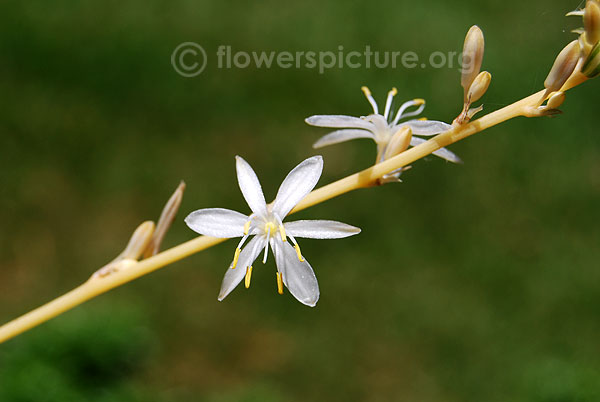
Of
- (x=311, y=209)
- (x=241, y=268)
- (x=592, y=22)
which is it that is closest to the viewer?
(x=592, y=22)

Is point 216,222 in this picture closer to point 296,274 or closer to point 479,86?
point 296,274

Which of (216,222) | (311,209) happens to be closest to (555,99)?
(216,222)

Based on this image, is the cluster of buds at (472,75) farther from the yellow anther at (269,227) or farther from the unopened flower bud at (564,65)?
the yellow anther at (269,227)

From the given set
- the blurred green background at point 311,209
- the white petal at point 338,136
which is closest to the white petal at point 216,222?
the white petal at point 338,136

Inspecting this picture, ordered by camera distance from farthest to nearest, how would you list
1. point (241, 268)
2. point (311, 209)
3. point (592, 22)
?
point (311, 209), point (241, 268), point (592, 22)

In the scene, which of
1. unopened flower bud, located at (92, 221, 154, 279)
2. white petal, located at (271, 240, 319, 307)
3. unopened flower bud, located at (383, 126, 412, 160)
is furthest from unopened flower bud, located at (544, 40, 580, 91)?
unopened flower bud, located at (92, 221, 154, 279)
